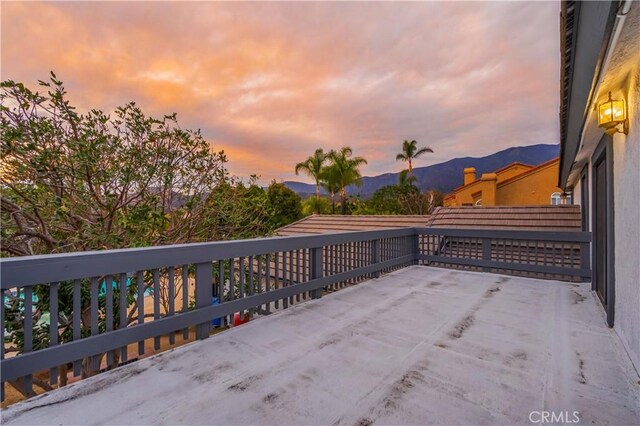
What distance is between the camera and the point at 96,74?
4871 millimetres

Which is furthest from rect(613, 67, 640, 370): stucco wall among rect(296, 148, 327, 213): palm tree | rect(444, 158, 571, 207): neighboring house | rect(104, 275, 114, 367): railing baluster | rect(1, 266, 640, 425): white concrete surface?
rect(296, 148, 327, 213): palm tree

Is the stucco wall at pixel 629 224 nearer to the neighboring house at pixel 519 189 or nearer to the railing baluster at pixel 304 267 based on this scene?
the railing baluster at pixel 304 267

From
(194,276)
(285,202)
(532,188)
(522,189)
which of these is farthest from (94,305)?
(522,189)

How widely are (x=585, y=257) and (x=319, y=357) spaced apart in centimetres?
489

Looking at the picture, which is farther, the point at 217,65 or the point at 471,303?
the point at 217,65

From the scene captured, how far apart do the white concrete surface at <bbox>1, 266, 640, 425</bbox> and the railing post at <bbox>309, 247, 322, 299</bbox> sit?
18.7 inches

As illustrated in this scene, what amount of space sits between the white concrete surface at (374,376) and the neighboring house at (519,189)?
13642 millimetres

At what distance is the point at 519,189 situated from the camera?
15.9 meters

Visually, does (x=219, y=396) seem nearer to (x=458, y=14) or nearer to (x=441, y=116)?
(x=458, y=14)

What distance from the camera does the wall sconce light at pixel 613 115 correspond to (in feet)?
6.93

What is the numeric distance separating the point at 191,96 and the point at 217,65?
1.00m

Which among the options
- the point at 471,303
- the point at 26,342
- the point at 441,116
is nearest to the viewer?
the point at 26,342

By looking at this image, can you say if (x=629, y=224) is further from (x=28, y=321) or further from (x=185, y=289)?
(x=28, y=321)

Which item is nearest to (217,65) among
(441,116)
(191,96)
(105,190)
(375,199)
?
(191,96)
